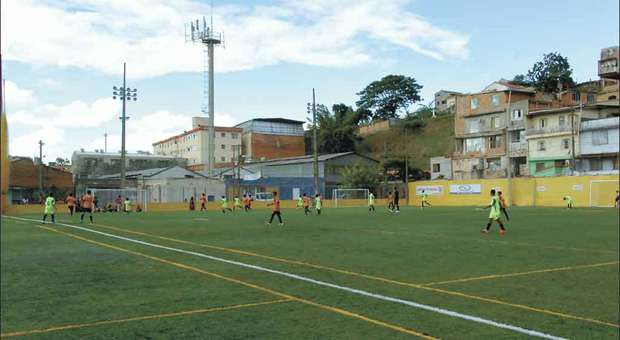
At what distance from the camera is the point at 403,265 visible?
13625mm

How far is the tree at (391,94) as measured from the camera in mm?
107250

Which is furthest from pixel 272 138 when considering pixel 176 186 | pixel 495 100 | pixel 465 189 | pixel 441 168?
pixel 465 189

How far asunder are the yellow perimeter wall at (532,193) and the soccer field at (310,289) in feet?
105

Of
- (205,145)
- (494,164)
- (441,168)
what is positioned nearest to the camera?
(494,164)

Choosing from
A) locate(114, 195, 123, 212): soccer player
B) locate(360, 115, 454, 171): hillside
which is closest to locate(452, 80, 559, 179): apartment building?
locate(360, 115, 454, 171): hillside

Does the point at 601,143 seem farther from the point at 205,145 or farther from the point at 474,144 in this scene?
the point at 205,145

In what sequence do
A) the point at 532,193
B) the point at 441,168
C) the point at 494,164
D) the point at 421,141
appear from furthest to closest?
the point at 421,141, the point at 441,168, the point at 494,164, the point at 532,193

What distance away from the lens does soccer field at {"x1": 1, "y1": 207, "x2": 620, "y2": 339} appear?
25.0 ft

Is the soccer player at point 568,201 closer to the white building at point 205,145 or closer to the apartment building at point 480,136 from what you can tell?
the apartment building at point 480,136

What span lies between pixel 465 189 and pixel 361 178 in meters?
12.3

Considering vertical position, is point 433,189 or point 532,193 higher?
point 433,189

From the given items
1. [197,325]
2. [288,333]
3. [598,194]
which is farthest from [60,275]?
[598,194]

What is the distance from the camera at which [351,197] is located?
68125 millimetres

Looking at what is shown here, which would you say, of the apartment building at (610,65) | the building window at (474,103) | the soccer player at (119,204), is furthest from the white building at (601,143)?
the building window at (474,103)
